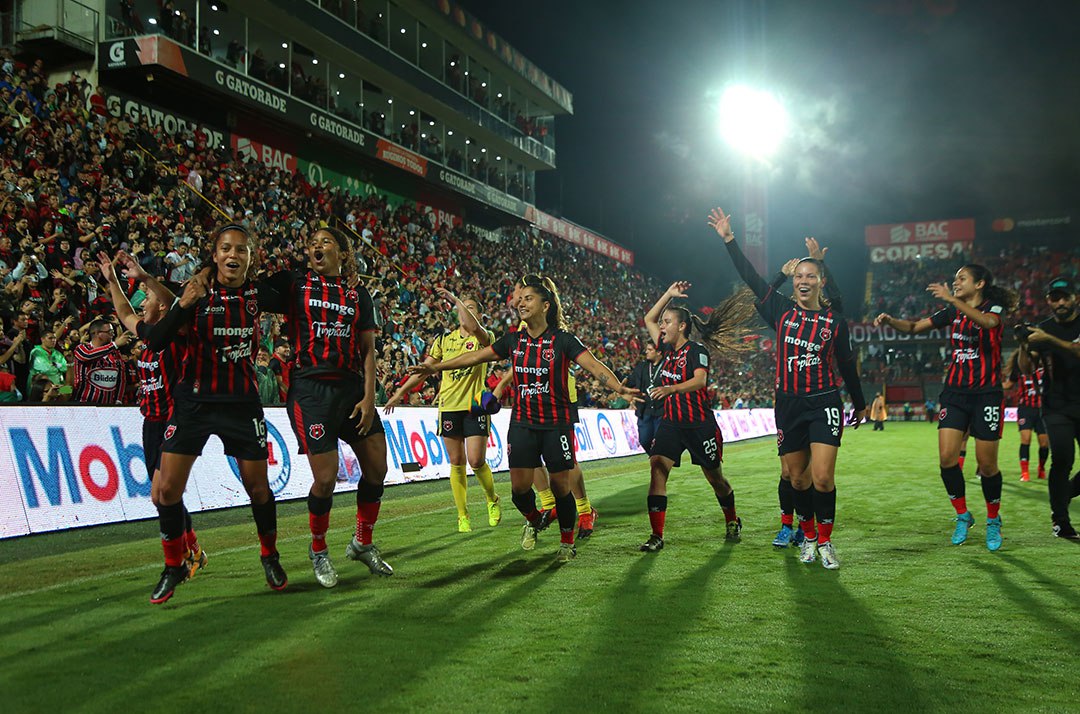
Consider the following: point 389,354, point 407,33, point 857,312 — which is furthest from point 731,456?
point 857,312

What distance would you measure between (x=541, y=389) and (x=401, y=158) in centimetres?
2507

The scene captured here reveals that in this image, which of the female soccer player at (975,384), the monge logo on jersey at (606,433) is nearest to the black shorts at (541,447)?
the female soccer player at (975,384)

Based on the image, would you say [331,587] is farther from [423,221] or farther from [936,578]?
[423,221]

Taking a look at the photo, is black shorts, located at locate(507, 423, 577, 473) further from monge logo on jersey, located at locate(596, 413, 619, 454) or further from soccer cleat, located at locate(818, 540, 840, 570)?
monge logo on jersey, located at locate(596, 413, 619, 454)

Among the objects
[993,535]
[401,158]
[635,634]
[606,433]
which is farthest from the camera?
[401,158]

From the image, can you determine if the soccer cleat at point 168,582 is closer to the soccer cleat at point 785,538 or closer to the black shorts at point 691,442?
the black shorts at point 691,442

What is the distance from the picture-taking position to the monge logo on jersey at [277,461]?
12.0 metres

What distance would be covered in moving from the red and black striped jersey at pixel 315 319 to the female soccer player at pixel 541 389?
125 centimetres

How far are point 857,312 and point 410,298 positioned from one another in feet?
197

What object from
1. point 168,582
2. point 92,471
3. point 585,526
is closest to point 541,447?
point 585,526

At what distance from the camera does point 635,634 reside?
16.2 ft

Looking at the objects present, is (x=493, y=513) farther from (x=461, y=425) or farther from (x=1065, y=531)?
(x=1065, y=531)

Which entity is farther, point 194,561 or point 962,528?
point 962,528

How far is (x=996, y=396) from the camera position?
8.12 metres
